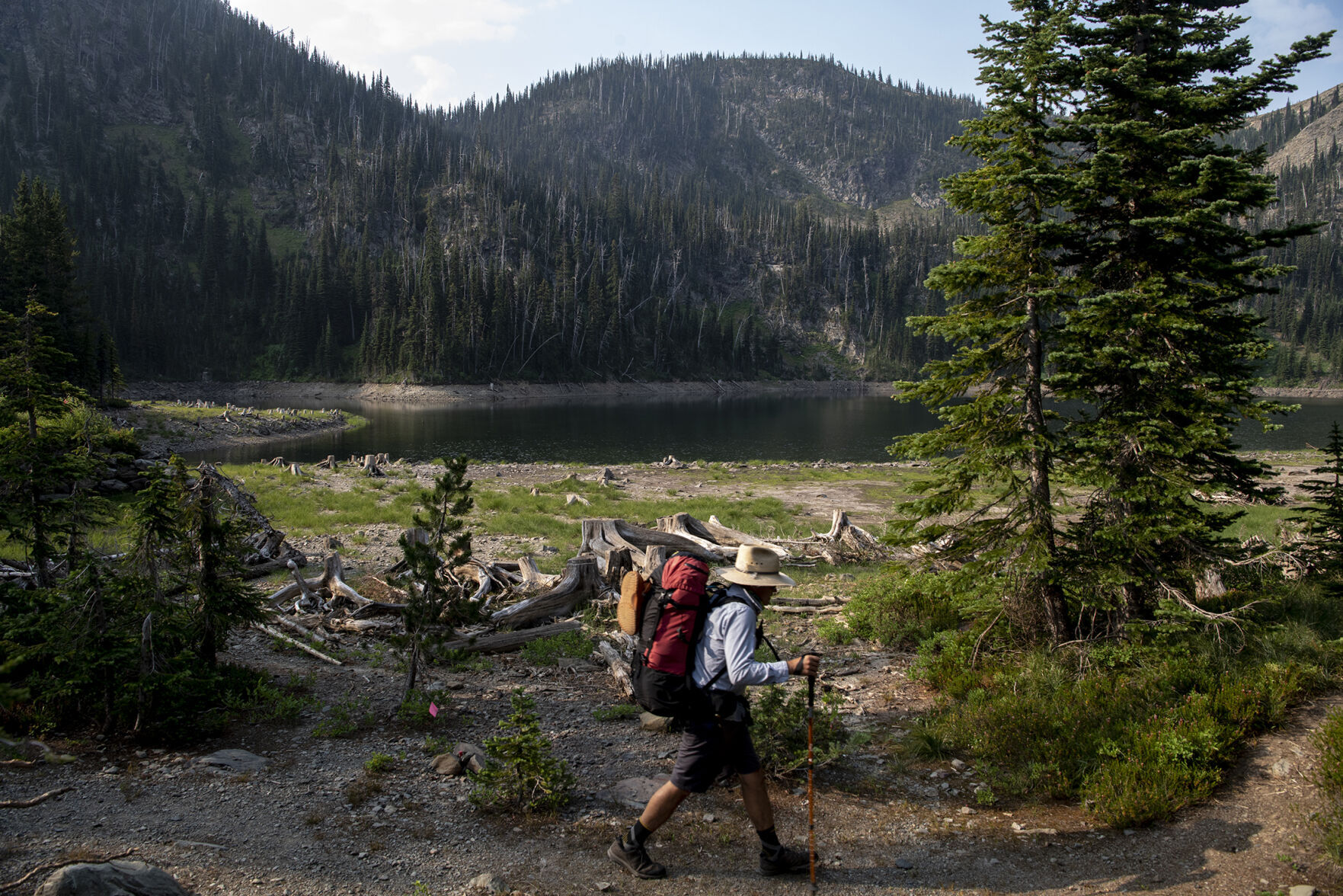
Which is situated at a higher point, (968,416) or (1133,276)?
(1133,276)

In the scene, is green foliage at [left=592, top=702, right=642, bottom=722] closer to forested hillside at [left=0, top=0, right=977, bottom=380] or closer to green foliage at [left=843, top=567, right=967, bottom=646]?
green foliage at [left=843, top=567, right=967, bottom=646]

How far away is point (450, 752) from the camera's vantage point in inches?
298

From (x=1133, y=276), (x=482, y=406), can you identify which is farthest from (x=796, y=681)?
(x=482, y=406)

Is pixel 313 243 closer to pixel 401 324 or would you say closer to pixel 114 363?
pixel 401 324

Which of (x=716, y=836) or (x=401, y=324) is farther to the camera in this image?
(x=401, y=324)

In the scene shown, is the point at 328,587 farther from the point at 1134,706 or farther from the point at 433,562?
the point at 1134,706

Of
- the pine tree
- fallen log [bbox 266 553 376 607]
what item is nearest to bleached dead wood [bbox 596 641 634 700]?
fallen log [bbox 266 553 376 607]

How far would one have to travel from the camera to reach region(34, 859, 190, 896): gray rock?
4219mm

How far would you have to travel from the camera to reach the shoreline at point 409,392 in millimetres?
106688

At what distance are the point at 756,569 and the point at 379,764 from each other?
4641mm

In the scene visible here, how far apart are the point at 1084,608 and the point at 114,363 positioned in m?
84.0

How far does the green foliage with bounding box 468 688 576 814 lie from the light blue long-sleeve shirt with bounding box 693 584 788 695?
2.06 m

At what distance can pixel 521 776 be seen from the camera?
6.55 metres

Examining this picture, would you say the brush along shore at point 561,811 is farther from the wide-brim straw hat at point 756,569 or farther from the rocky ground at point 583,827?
the wide-brim straw hat at point 756,569
